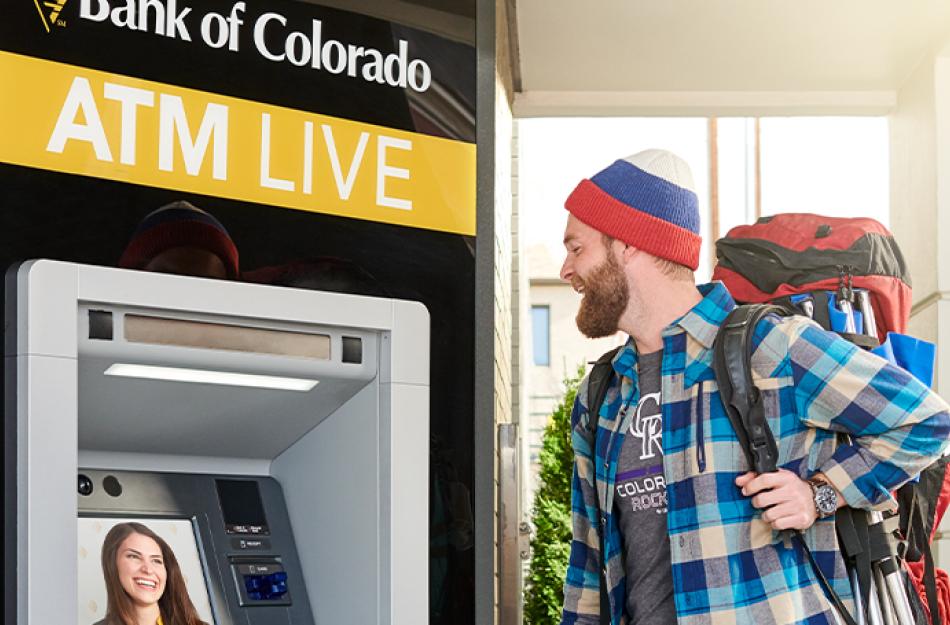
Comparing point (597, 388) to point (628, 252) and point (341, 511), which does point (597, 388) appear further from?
point (341, 511)

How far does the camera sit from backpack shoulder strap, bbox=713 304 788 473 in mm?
2436

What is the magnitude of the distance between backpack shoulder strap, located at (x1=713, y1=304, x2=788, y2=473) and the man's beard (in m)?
0.23

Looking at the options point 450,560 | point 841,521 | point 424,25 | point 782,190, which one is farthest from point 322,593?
point 782,190

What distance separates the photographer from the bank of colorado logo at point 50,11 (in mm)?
2223

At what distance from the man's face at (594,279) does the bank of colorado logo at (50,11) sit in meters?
1.09

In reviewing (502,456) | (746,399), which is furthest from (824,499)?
(502,456)

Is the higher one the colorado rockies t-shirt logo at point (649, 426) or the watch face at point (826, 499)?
the colorado rockies t-shirt logo at point (649, 426)

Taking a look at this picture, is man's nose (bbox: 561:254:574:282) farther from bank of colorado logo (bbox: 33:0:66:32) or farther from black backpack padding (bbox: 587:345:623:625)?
bank of colorado logo (bbox: 33:0:66:32)

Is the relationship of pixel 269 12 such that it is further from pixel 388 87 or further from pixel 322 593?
pixel 322 593

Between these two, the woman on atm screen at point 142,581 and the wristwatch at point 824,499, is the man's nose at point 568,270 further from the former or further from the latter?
the woman on atm screen at point 142,581

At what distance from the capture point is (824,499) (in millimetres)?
2428

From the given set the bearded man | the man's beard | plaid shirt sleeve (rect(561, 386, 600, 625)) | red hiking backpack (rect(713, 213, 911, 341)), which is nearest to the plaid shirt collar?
the bearded man

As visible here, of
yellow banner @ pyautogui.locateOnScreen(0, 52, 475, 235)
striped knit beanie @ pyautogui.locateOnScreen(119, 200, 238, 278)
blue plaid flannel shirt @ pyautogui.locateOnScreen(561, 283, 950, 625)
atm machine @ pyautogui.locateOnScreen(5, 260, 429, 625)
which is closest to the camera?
atm machine @ pyautogui.locateOnScreen(5, 260, 429, 625)

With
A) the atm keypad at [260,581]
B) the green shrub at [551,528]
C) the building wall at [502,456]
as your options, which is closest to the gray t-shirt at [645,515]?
the atm keypad at [260,581]
